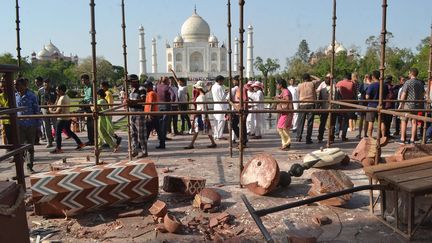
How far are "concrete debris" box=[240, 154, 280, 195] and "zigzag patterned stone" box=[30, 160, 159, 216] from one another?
4.34 ft

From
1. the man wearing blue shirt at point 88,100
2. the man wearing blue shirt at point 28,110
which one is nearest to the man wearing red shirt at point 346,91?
the man wearing blue shirt at point 88,100

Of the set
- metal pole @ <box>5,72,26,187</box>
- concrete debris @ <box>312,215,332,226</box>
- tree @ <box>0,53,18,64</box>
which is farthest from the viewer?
tree @ <box>0,53,18,64</box>

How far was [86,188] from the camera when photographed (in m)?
4.29

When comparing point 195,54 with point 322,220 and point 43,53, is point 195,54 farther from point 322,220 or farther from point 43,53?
point 322,220

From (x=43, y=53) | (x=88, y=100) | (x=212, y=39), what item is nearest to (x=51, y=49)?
(x=43, y=53)

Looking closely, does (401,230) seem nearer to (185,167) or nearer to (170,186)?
(170,186)

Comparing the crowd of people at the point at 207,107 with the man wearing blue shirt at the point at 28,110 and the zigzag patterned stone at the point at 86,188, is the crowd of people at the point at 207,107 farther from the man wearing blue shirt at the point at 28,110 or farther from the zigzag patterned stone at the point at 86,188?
the zigzag patterned stone at the point at 86,188

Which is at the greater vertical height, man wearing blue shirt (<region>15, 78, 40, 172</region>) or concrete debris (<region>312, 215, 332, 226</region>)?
man wearing blue shirt (<region>15, 78, 40, 172</region>)

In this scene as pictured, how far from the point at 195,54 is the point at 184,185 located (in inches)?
3182

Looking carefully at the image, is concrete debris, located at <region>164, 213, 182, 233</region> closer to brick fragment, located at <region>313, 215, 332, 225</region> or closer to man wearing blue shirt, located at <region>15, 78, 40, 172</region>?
brick fragment, located at <region>313, 215, 332, 225</region>

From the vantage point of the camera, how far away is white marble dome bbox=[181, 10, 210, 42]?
80.0 metres

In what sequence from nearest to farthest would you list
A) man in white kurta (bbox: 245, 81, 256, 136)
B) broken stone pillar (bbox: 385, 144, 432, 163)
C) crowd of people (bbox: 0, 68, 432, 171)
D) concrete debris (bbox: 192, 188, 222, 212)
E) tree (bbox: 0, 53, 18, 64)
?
concrete debris (bbox: 192, 188, 222, 212) < broken stone pillar (bbox: 385, 144, 432, 163) < crowd of people (bbox: 0, 68, 432, 171) < man in white kurta (bbox: 245, 81, 256, 136) < tree (bbox: 0, 53, 18, 64)

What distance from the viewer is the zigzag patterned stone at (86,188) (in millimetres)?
4238

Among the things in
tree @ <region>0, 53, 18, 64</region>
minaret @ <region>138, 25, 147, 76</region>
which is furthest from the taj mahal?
tree @ <region>0, 53, 18, 64</region>
